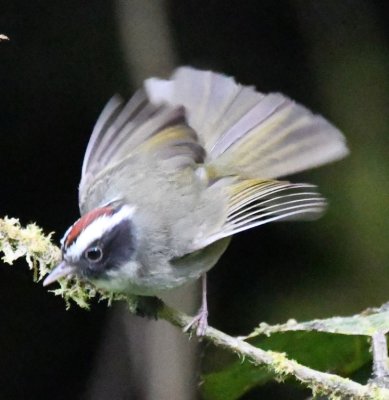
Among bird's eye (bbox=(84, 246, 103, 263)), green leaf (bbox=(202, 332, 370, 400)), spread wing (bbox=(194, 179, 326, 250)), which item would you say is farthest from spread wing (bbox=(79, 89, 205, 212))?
green leaf (bbox=(202, 332, 370, 400))

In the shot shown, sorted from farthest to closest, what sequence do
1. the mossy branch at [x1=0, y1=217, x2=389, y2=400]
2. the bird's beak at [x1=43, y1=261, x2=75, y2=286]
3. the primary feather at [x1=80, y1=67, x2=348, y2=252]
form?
the primary feather at [x1=80, y1=67, x2=348, y2=252]
the bird's beak at [x1=43, y1=261, x2=75, y2=286]
the mossy branch at [x1=0, y1=217, x2=389, y2=400]

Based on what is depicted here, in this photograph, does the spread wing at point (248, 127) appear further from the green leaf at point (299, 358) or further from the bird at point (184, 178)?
the green leaf at point (299, 358)

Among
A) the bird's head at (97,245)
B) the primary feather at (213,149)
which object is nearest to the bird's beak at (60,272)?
the bird's head at (97,245)

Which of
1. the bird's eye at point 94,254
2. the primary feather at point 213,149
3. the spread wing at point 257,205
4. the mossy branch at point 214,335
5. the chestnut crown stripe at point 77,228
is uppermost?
the primary feather at point 213,149

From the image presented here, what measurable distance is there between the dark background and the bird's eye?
3.35 ft

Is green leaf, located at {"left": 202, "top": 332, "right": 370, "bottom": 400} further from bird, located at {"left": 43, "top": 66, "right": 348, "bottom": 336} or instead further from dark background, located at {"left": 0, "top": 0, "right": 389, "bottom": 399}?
dark background, located at {"left": 0, "top": 0, "right": 389, "bottom": 399}

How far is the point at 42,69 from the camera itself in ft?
9.78

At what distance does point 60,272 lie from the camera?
1.83 m

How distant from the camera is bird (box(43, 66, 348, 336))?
1931mm

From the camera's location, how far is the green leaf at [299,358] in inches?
72.7

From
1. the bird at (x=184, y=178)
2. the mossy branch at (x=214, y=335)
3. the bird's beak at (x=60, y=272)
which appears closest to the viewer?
the mossy branch at (x=214, y=335)

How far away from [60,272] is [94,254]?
104mm

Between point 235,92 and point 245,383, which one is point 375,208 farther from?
point 245,383

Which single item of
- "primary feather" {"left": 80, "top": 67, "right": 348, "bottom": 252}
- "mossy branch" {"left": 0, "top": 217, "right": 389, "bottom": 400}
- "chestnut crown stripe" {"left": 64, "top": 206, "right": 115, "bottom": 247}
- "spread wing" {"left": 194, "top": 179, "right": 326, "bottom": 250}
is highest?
"primary feather" {"left": 80, "top": 67, "right": 348, "bottom": 252}
